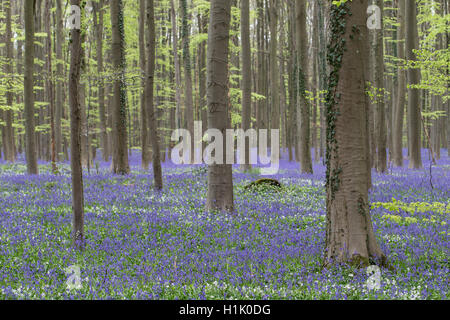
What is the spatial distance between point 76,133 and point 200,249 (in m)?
3.19

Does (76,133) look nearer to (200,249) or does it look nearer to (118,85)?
(200,249)

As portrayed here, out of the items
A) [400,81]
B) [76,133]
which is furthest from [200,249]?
[400,81]

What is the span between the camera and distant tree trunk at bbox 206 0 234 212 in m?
9.80

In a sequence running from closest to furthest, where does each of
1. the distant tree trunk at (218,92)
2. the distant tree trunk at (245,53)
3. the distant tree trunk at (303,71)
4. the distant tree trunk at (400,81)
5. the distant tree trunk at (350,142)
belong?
1. the distant tree trunk at (350,142)
2. the distant tree trunk at (218,92)
3. the distant tree trunk at (303,71)
4. the distant tree trunk at (245,53)
5. the distant tree trunk at (400,81)

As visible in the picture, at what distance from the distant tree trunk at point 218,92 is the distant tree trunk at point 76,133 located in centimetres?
380

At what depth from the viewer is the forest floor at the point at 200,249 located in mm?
4641

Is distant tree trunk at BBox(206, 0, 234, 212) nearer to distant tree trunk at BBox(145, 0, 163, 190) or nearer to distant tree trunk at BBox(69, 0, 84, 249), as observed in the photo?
distant tree trunk at BBox(145, 0, 163, 190)

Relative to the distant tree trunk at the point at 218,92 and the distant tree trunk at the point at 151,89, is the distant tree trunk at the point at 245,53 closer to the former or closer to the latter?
the distant tree trunk at the point at 151,89

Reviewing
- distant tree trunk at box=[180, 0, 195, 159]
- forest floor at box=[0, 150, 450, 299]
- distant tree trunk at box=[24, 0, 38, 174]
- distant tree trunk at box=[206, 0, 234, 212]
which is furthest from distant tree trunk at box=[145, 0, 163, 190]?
distant tree trunk at box=[180, 0, 195, 159]

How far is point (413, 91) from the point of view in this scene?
20.0 metres

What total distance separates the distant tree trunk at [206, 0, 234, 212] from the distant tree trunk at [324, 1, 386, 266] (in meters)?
4.59

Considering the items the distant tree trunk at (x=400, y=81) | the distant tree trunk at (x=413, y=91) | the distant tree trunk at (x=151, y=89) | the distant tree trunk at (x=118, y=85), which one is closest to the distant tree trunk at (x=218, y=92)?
the distant tree trunk at (x=151, y=89)

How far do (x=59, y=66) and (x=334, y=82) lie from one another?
962 inches
